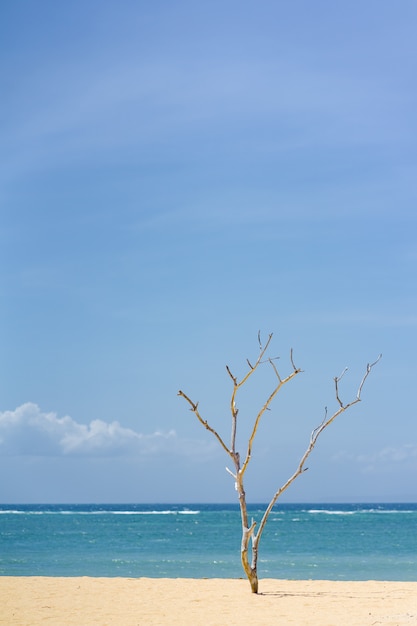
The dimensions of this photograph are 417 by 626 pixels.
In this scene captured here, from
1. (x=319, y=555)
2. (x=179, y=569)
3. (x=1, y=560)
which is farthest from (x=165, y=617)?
(x=319, y=555)

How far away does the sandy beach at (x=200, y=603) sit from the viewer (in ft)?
39.1

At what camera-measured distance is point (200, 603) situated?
1377cm

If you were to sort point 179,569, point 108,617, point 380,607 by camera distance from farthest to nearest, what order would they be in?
1. point 179,569
2. point 380,607
3. point 108,617

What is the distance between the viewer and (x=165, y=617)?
12.3 metres

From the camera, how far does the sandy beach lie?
39.1 feet

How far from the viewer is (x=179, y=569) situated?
22969mm

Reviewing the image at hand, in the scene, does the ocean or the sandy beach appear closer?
the sandy beach

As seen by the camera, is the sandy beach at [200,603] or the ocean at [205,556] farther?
the ocean at [205,556]

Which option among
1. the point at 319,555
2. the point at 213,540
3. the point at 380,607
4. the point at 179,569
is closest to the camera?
the point at 380,607

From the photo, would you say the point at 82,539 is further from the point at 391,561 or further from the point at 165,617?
the point at 165,617

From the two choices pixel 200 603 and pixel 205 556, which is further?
pixel 205 556

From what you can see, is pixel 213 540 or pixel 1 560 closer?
pixel 1 560

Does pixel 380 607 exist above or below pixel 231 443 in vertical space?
below

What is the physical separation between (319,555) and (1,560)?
11.0m
